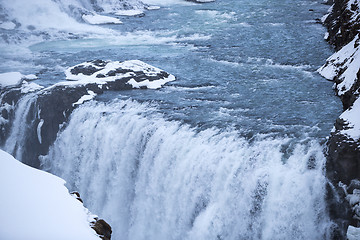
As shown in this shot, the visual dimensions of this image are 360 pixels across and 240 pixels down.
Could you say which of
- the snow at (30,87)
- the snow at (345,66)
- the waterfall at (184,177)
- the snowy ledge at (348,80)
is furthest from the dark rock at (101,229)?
the snow at (30,87)

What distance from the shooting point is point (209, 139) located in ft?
38.1

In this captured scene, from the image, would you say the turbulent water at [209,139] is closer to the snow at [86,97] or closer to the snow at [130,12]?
the snow at [86,97]

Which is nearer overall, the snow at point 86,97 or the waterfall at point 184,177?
the waterfall at point 184,177

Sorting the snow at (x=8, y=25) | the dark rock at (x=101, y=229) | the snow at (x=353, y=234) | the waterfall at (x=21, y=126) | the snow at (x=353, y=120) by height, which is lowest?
the waterfall at (x=21, y=126)

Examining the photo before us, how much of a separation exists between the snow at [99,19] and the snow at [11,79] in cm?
1507

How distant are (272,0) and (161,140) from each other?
80.7 ft

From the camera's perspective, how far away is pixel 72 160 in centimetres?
1521

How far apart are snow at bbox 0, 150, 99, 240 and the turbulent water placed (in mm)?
4438

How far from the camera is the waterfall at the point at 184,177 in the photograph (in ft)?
30.4

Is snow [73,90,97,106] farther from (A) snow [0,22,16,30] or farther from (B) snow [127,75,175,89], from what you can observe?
(A) snow [0,22,16,30]

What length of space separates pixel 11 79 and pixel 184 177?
11506 millimetres

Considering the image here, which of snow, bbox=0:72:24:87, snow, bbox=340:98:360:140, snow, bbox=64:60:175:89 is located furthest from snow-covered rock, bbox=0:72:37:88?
snow, bbox=340:98:360:140

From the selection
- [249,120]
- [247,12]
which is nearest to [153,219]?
[249,120]

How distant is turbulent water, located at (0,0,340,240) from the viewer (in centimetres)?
964
